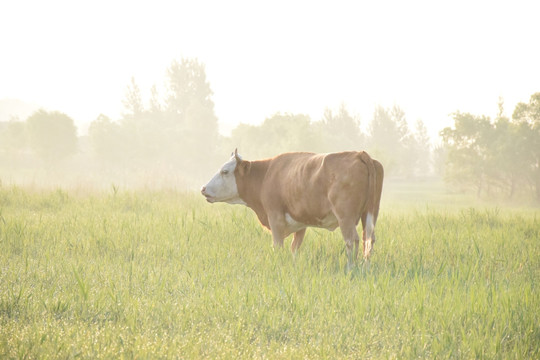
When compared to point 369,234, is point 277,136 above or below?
above

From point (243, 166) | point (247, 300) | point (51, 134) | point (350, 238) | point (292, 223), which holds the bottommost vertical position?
point (247, 300)

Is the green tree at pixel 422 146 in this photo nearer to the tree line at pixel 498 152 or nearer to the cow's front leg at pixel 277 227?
the tree line at pixel 498 152

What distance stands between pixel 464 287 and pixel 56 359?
160 inches

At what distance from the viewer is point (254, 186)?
7641mm

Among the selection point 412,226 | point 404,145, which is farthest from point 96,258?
point 404,145

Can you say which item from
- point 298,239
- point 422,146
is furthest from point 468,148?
point 422,146

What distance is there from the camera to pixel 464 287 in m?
5.17

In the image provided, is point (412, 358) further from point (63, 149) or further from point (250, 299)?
point (63, 149)

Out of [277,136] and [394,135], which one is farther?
[394,135]

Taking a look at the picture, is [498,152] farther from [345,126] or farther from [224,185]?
[345,126]

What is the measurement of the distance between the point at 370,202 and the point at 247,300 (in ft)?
8.12

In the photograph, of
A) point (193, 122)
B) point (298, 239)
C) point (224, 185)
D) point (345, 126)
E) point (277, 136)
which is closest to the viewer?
point (298, 239)

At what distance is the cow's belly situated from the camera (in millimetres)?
6707

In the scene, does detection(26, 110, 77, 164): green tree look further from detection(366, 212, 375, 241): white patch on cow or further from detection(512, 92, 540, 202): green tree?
detection(366, 212, 375, 241): white patch on cow
